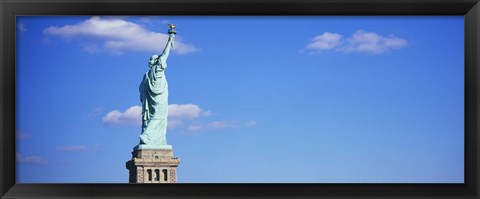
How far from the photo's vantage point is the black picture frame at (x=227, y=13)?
2945mm

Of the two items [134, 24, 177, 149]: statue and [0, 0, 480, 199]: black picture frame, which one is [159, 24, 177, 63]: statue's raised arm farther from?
[0, 0, 480, 199]: black picture frame

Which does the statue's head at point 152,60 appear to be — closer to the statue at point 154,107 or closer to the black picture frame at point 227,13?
the statue at point 154,107

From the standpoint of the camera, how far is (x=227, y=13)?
9.70 feet

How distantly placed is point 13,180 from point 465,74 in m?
1.49

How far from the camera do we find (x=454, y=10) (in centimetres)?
297

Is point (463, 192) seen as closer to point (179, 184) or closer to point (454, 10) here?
point (454, 10)

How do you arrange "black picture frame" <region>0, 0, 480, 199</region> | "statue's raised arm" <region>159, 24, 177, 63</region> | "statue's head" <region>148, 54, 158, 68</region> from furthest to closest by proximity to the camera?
"statue's head" <region>148, 54, 158, 68</region> → "statue's raised arm" <region>159, 24, 177, 63</region> → "black picture frame" <region>0, 0, 480, 199</region>

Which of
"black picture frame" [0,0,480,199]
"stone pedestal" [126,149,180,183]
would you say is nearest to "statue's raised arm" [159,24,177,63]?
"stone pedestal" [126,149,180,183]

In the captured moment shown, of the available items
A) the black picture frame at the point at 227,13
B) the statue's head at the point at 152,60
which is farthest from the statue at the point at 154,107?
the black picture frame at the point at 227,13

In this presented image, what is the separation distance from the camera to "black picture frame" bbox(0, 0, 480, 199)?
9.66ft

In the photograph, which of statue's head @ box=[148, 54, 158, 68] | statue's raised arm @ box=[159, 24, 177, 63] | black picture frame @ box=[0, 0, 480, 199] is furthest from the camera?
statue's head @ box=[148, 54, 158, 68]

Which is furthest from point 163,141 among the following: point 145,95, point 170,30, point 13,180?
point 13,180

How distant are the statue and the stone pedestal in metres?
0.06

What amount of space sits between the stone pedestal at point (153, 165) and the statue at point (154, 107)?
6 centimetres
